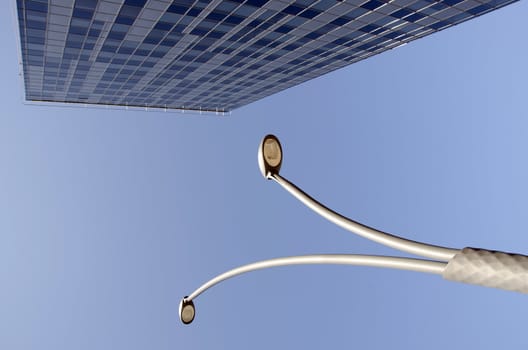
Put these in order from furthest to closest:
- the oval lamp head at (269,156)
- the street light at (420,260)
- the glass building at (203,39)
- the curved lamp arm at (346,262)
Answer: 1. the glass building at (203,39)
2. the oval lamp head at (269,156)
3. the curved lamp arm at (346,262)
4. the street light at (420,260)

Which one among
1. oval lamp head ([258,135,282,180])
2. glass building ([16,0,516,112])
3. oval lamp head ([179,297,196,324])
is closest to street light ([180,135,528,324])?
oval lamp head ([258,135,282,180])

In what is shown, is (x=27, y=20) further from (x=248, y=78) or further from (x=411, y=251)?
(x=411, y=251)

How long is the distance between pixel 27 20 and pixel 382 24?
79.9 feet

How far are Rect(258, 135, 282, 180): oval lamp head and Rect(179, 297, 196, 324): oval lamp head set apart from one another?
4.12 metres

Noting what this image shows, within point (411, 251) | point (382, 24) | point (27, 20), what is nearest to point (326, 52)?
point (382, 24)

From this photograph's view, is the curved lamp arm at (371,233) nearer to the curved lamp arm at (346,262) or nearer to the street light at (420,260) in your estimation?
the street light at (420,260)

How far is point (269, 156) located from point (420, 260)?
11.3 ft

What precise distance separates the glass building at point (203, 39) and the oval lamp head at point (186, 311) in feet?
81.0

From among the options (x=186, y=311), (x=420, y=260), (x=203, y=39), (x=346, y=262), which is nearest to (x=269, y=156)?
(x=346, y=262)

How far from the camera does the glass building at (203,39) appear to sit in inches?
1260

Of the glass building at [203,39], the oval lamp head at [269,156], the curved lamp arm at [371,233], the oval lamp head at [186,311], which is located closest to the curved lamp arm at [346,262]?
the curved lamp arm at [371,233]

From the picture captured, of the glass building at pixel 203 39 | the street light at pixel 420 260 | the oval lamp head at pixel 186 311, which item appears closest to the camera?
the street light at pixel 420 260

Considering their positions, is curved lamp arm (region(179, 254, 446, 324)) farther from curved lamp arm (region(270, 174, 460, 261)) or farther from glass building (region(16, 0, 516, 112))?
glass building (region(16, 0, 516, 112))

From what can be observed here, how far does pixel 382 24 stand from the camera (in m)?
36.3
